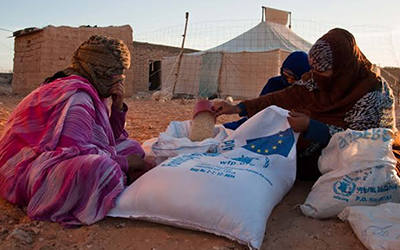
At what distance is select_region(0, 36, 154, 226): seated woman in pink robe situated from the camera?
1.61 meters

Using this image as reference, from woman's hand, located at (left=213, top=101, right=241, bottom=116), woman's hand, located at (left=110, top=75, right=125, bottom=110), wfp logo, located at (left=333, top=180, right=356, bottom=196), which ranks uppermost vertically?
woman's hand, located at (left=110, top=75, right=125, bottom=110)

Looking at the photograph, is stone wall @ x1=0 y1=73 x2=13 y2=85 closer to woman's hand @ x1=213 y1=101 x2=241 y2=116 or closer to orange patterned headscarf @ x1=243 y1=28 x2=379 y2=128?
woman's hand @ x1=213 y1=101 x2=241 y2=116

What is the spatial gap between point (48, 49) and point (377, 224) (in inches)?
388

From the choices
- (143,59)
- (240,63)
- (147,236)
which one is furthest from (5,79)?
(147,236)

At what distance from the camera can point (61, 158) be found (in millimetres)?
1623

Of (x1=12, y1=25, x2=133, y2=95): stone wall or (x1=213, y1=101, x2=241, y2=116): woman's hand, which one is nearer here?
(x1=213, y1=101, x2=241, y2=116): woman's hand

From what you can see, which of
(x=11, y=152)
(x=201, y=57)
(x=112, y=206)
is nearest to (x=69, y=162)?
(x=112, y=206)

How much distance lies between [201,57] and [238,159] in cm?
1114

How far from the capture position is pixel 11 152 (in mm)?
1787

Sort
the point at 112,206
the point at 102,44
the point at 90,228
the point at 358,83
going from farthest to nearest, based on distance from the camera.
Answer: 1. the point at 358,83
2. the point at 102,44
3. the point at 112,206
4. the point at 90,228

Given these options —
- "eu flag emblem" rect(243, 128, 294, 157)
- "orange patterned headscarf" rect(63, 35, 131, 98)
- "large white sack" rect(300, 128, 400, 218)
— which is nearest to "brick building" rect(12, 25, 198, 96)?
"orange patterned headscarf" rect(63, 35, 131, 98)

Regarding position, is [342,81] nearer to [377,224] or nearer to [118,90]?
[377,224]

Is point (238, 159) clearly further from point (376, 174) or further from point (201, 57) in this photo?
point (201, 57)

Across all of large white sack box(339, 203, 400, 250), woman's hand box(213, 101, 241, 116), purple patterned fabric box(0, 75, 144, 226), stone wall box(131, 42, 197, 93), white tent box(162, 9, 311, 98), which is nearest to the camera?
large white sack box(339, 203, 400, 250)
